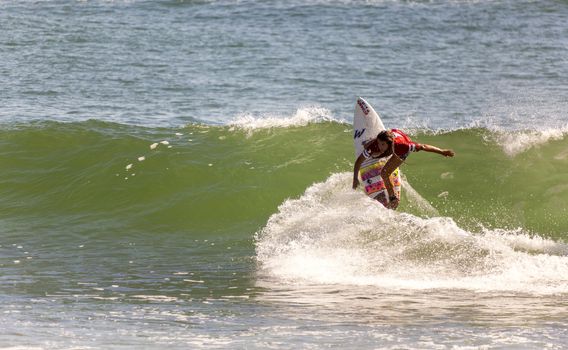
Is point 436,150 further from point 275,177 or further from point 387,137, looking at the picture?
point 275,177

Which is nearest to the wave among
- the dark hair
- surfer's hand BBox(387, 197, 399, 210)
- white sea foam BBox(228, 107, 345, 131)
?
white sea foam BBox(228, 107, 345, 131)

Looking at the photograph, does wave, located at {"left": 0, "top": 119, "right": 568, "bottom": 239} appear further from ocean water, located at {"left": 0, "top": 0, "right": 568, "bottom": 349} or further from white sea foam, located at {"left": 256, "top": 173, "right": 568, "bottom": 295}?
white sea foam, located at {"left": 256, "top": 173, "right": 568, "bottom": 295}

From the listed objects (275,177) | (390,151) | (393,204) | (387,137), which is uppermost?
(387,137)

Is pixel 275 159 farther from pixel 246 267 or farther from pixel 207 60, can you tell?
pixel 207 60

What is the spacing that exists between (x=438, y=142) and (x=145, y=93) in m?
7.17

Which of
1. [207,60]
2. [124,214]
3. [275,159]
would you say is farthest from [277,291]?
[207,60]

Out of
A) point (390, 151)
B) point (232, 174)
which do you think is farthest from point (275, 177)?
point (390, 151)

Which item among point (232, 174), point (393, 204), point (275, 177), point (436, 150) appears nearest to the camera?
point (436, 150)

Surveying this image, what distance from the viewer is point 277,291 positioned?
10750mm

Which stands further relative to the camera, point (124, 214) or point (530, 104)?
point (530, 104)

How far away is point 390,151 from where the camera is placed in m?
13.1

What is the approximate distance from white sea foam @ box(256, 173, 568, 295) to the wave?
148 centimetres

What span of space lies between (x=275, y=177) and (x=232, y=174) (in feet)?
2.33

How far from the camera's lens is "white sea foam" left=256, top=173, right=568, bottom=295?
11.0 meters
